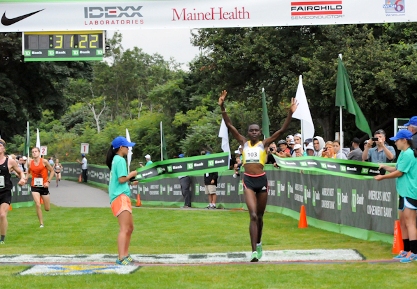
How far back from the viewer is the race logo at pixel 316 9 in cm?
2242

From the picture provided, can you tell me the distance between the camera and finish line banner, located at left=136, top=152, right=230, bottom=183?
13.2 metres

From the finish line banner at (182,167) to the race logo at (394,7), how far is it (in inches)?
405

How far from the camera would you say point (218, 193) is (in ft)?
91.9

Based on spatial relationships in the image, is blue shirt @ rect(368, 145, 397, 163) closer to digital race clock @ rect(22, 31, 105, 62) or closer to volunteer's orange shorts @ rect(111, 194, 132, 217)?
volunteer's orange shorts @ rect(111, 194, 132, 217)

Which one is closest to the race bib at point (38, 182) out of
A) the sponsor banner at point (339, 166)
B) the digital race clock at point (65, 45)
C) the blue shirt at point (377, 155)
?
the digital race clock at point (65, 45)

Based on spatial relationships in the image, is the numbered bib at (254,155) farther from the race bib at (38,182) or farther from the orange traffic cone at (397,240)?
the race bib at (38,182)

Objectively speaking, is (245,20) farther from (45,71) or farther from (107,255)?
(45,71)

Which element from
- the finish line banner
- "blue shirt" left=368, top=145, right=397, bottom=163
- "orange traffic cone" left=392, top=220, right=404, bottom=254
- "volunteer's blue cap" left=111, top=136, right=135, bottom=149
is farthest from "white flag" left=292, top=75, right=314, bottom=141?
"volunteer's blue cap" left=111, top=136, right=135, bottom=149

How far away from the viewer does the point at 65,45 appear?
23.6 meters

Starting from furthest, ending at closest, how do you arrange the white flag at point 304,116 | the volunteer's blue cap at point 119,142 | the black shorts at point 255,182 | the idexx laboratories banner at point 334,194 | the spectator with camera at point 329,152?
1. the white flag at point 304,116
2. the spectator with camera at point 329,152
3. the idexx laboratories banner at point 334,194
4. the black shorts at point 255,182
5. the volunteer's blue cap at point 119,142

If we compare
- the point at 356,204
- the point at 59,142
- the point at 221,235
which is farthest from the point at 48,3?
the point at 59,142

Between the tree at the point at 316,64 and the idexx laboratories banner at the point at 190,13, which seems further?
the tree at the point at 316,64

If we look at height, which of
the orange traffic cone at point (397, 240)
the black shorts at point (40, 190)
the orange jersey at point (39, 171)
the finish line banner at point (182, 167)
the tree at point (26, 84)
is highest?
the tree at point (26, 84)

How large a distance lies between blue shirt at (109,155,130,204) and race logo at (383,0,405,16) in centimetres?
1311
